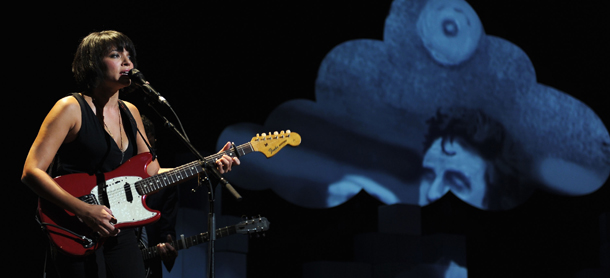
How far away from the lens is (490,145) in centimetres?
537

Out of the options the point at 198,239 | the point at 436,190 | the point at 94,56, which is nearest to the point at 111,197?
the point at 94,56

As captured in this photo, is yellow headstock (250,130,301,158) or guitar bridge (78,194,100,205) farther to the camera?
yellow headstock (250,130,301,158)

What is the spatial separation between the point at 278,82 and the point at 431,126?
4.91 feet

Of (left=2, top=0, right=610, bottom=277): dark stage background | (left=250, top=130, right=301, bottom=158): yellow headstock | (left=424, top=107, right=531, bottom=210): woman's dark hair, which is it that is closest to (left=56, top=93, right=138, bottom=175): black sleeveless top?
(left=250, top=130, right=301, bottom=158): yellow headstock

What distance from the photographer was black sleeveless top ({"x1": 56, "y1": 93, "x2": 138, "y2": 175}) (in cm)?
203

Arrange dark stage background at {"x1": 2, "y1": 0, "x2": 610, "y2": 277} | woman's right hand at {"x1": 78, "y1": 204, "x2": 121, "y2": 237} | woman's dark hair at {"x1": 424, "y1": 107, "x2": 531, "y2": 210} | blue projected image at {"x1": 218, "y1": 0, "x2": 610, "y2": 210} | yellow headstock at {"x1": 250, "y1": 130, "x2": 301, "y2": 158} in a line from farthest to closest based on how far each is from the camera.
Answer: woman's dark hair at {"x1": 424, "y1": 107, "x2": 531, "y2": 210} → blue projected image at {"x1": 218, "y1": 0, "x2": 610, "y2": 210} → dark stage background at {"x1": 2, "y1": 0, "x2": 610, "y2": 277} → yellow headstock at {"x1": 250, "y1": 130, "x2": 301, "y2": 158} → woman's right hand at {"x1": 78, "y1": 204, "x2": 121, "y2": 237}

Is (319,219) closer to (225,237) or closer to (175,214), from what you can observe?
(225,237)

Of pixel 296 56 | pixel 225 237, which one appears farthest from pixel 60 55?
pixel 296 56

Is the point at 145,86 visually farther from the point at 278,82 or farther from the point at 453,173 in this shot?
the point at 453,173

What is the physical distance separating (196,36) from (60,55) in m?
0.96

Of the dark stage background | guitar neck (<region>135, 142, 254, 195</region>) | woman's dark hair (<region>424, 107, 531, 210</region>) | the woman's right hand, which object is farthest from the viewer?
woman's dark hair (<region>424, 107, 531, 210</region>)

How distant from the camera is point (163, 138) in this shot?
3914 mm

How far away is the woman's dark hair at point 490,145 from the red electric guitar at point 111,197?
3270 millimetres

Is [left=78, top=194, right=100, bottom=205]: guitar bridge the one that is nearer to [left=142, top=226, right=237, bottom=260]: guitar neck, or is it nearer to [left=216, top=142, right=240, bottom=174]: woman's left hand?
[left=216, top=142, right=240, bottom=174]: woman's left hand
